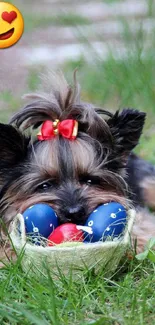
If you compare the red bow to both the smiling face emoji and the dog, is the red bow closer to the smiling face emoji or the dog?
the dog

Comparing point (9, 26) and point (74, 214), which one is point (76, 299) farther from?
point (9, 26)

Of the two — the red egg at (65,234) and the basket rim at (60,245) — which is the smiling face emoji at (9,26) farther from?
the red egg at (65,234)

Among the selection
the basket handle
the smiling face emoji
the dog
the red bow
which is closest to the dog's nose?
the dog

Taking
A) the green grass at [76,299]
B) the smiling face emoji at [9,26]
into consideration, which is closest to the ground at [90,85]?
the green grass at [76,299]

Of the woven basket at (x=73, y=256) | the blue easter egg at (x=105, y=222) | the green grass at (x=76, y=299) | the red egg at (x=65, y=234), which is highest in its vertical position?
the blue easter egg at (x=105, y=222)

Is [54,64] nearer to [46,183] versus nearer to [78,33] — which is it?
[78,33]

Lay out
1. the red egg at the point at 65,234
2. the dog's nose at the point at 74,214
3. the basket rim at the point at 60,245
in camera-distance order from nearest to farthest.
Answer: the basket rim at the point at 60,245, the red egg at the point at 65,234, the dog's nose at the point at 74,214
